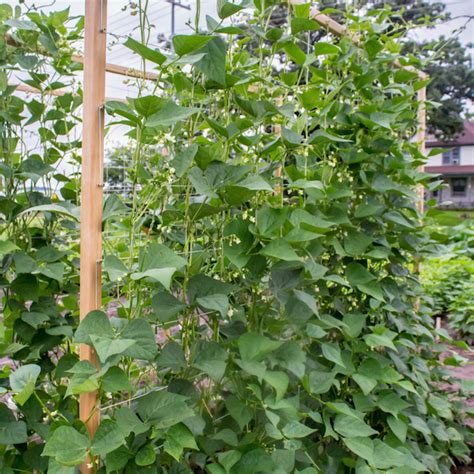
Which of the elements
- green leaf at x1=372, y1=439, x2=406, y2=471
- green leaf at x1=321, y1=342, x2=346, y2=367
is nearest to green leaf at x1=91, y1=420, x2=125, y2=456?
green leaf at x1=321, y1=342, x2=346, y2=367

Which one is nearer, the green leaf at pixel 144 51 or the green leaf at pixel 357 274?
the green leaf at pixel 144 51

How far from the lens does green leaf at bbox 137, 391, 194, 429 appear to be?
100 centimetres

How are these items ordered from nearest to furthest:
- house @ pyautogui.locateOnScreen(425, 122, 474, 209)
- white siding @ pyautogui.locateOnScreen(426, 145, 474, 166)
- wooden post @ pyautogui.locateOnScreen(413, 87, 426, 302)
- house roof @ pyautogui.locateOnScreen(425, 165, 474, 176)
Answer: wooden post @ pyautogui.locateOnScreen(413, 87, 426, 302) < house @ pyautogui.locateOnScreen(425, 122, 474, 209) < house roof @ pyautogui.locateOnScreen(425, 165, 474, 176) < white siding @ pyautogui.locateOnScreen(426, 145, 474, 166)

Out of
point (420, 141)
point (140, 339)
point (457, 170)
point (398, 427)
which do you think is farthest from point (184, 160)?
point (457, 170)

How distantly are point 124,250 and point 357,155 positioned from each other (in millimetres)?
752

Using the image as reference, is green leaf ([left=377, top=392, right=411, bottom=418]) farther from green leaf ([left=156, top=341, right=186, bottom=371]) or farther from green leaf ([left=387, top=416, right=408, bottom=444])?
green leaf ([left=156, top=341, right=186, bottom=371])

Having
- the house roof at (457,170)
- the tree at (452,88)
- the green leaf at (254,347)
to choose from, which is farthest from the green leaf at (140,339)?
the house roof at (457,170)

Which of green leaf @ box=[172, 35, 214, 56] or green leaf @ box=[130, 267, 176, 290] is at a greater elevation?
green leaf @ box=[172, 35, 214, 56]

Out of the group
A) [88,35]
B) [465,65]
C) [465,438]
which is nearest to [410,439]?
[465,438]

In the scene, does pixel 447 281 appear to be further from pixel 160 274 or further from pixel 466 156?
pixel 466 156

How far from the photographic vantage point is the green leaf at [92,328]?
38.1 inches

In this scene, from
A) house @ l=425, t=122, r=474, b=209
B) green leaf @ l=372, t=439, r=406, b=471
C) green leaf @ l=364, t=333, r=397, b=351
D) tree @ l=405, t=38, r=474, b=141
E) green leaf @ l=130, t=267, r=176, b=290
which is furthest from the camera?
house @ l=425, t=122, r=474, b=209

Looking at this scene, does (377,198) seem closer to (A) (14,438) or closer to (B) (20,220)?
(B) (20,220)

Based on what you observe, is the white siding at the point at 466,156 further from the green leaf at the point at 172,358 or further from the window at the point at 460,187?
the green leaf at the point at 172,358
